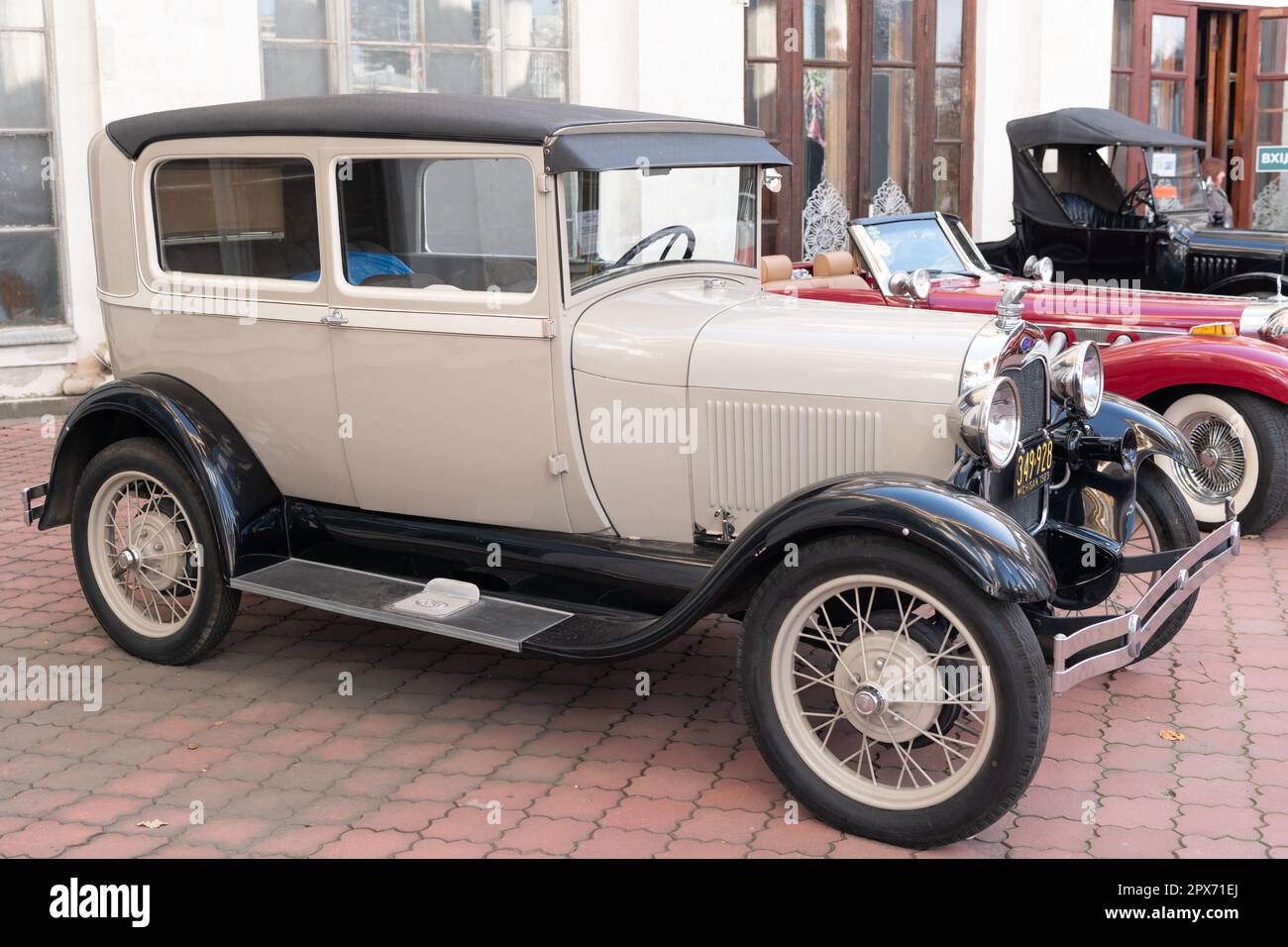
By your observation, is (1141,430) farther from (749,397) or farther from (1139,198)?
(1139,198)

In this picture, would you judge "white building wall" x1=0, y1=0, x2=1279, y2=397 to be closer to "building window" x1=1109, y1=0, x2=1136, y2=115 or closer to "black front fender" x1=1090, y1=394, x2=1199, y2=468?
"building window" x1=1109, y1=0, x2=1136, y2=115

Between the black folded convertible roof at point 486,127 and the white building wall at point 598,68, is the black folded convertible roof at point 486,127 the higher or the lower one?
the lower one

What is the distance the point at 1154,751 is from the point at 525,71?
6894mm

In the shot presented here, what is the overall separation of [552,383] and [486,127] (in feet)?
2.45

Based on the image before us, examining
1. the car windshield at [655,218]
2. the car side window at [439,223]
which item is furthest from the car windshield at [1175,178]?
the car side window at [439,223]

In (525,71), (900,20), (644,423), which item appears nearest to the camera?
(644,423)

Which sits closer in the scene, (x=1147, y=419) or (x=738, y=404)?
(x=738, y=404)

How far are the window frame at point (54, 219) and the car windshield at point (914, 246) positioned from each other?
502 centimetres

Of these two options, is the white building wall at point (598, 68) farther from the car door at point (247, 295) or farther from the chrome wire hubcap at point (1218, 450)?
the chrome wire hubcap at point (1218, 450)

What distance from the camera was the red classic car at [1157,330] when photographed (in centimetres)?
561

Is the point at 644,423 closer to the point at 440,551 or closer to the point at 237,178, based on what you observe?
the point at 440,551

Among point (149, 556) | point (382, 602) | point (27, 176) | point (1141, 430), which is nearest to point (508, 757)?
point (382, 602)

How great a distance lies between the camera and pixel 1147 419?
417 cm
